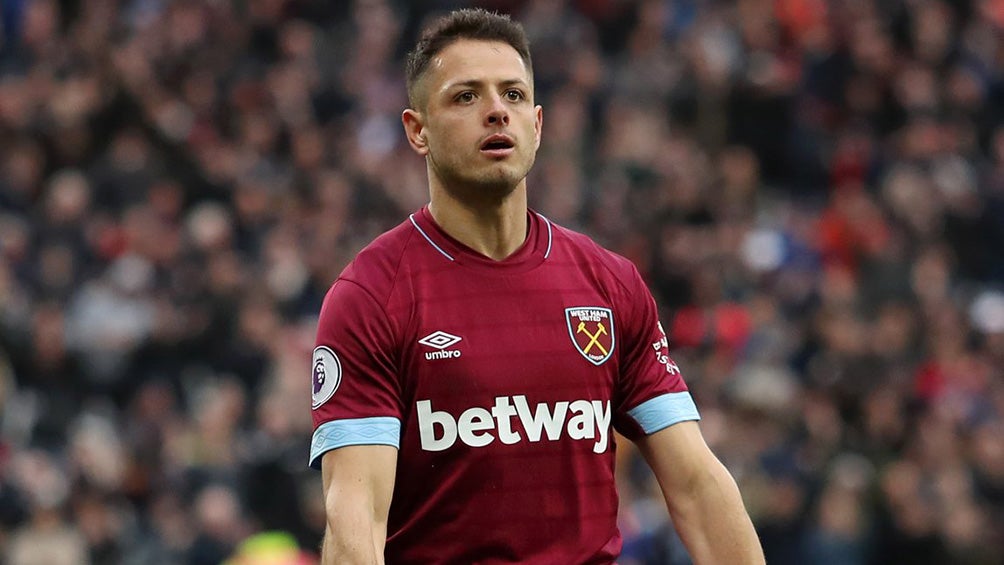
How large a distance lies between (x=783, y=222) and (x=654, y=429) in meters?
11.2

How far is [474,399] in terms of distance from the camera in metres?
5.27

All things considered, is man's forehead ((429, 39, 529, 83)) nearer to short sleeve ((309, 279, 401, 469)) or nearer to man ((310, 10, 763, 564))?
man ((310, 10, 763, 564))

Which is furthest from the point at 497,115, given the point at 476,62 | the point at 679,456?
the point at 679,456

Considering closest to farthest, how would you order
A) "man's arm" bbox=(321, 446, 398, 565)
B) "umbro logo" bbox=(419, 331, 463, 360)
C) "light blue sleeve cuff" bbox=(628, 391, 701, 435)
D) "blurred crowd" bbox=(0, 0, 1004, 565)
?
"man's arm" bbox=(321, 446, 398, 565) < "umbro logo" bbox=(419, 331, 463, 360) < "light blue sleeve cuff" bbox=(628, 391, 701, 435) < "blurred crowd" bbox=(0, 0, 1004, 565)

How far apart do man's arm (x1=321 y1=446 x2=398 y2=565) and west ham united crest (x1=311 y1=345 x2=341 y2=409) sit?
0.16m

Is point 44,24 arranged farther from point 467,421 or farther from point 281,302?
point 467,421

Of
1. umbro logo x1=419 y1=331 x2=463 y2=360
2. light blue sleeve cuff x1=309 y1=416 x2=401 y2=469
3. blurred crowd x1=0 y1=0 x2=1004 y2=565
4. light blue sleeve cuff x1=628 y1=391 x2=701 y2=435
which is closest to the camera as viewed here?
light blue sleeve cuff x1=309 y1=416 x2=401 y2=469

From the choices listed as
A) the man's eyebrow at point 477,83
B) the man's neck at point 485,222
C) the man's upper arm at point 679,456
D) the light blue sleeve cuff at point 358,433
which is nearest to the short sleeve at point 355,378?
the light blue sleeve cuff at point 358,433

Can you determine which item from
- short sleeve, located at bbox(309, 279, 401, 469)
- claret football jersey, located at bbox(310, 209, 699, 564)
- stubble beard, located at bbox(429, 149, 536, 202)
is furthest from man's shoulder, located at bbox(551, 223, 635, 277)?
short sleeve, located at bbox(309, 279, 401, 469)

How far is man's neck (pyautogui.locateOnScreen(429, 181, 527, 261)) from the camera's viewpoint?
552 centimetres

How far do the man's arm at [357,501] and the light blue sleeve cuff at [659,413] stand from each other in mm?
750

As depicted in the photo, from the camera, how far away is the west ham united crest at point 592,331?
5406 mm

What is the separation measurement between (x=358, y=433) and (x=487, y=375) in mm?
393

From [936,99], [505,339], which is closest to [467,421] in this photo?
[505,339]
